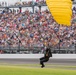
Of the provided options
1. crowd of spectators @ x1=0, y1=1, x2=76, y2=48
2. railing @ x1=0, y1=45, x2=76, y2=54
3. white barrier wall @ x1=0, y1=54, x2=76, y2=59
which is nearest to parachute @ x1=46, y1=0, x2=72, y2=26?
crowd of spectators @ x1=0, y1=1, x2=76, y2=48

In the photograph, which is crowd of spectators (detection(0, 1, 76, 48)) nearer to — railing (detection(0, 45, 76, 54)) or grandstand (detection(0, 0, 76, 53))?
grandstand (detection(0, 0, 76, 53))

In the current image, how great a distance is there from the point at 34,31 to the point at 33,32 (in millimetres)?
127

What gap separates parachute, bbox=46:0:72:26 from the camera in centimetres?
1616

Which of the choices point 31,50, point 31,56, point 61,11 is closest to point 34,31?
point 31,50

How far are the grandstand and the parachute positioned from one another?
9484mm

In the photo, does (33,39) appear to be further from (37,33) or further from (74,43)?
(74,43)

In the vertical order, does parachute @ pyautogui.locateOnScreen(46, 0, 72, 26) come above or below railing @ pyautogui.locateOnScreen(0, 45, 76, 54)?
above

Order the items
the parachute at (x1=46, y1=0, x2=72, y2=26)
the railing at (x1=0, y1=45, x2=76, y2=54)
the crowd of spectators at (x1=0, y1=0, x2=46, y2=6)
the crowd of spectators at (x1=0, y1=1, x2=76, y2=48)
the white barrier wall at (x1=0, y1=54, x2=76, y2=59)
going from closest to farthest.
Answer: the parachute at (x1=46, y1=0, x2=72, y2=26)
the crowd of spectators at (x1=0, y1=1, x2=76, y2=48)
the railing at (x1=0, y1=45, x2=76, y2=54)
the white barrier wall at (x1=0, y1=54, x2=76, y2=59)
the crowd of spectators at (x1=0, y1=0, x2=46, y2=6)

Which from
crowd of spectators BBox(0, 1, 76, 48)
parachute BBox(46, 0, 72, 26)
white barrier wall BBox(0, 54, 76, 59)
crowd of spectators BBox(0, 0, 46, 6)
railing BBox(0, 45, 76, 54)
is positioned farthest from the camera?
crowd of spectators BBox(0, 0, 46, 6)

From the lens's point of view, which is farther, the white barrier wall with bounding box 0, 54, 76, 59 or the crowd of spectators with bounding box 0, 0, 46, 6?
the crowd of spectators with bounding box 0, 0, 46, 6

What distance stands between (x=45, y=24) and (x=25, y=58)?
9.14 ft

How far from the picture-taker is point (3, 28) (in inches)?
1230

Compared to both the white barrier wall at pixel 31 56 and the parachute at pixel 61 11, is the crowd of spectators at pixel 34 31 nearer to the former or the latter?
the white barrier wall at pixel 31 56

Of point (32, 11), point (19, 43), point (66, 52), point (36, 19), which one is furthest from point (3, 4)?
point (66, 52)
